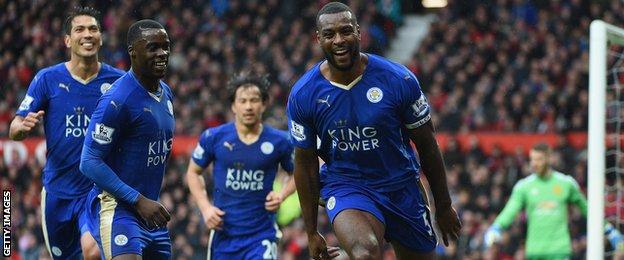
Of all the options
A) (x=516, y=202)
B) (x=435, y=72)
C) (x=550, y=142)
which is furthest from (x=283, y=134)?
(x=435, y=72)

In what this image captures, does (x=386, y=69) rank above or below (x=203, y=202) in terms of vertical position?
above

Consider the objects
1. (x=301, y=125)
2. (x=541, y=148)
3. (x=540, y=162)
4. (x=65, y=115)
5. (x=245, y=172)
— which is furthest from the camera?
(x=540, y=162)

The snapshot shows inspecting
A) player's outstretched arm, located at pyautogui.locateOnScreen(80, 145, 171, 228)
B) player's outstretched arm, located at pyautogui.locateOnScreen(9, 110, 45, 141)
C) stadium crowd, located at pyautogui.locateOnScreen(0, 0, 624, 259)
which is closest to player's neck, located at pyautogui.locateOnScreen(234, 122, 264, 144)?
player's outstretched arm, located at pyautogui.locateOnScreen(9, 110, 45, 141)

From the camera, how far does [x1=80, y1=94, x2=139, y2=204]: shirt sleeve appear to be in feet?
23.7

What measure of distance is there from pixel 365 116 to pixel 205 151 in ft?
11.0

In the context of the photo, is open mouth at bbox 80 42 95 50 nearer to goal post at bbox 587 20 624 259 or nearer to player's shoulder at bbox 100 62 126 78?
player's shoulder at bbox 100 62 126 78

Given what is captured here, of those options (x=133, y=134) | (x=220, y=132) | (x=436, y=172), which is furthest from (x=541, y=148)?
(x=133, y=134)

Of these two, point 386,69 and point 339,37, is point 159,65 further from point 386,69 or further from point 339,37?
point 386,69

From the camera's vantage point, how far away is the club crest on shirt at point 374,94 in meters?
7.22

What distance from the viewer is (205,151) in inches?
406

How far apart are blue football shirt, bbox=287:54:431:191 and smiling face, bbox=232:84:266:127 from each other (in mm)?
2761

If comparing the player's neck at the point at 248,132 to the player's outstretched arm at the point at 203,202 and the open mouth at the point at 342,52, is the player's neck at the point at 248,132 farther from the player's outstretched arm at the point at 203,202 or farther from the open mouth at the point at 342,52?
the open mouth at the point at 342,52

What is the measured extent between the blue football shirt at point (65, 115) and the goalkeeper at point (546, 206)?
5.71 m

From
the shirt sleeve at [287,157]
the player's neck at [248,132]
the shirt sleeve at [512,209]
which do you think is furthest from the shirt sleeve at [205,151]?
the shirt sleeve at [512,209]
